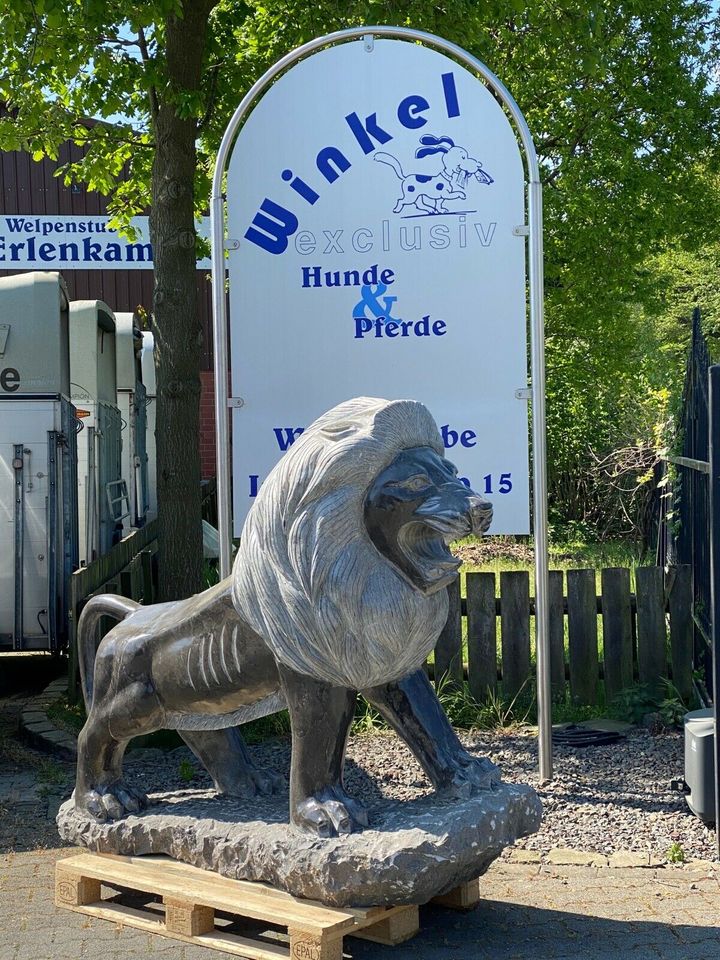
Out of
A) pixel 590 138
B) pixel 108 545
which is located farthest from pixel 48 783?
pixel 590 138

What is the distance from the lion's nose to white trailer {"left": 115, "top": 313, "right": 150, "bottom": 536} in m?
9.02

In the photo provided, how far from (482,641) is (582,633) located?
24.2 inches

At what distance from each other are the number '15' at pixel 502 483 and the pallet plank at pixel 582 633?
1460 mm

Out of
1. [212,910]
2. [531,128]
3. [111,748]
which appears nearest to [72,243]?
[531,128]

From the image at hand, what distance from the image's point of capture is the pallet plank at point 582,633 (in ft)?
23.2

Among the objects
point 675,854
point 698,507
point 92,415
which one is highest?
point 92,415

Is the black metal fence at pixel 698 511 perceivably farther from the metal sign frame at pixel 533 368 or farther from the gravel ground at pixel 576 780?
the metal sign frame at pixel 533 368

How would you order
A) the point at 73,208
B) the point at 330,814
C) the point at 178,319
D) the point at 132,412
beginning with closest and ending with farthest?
the point at 330,814 → the point at 178,319 → the point at 132,412 → the point at 73,208

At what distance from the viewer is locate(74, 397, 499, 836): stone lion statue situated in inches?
143

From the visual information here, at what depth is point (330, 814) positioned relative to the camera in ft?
12.2

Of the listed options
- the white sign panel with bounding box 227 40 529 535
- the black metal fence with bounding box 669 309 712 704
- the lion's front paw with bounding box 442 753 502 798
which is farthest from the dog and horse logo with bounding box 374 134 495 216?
the lion's front paw with bounding box 442 753 502 798

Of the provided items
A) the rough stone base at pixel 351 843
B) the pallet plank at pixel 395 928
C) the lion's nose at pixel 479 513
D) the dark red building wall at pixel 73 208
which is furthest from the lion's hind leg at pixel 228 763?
the dark red building wall at pixel 73 208

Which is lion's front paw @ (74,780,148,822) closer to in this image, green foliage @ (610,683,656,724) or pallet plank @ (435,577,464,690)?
pallet plank @ (435,577,464,690)

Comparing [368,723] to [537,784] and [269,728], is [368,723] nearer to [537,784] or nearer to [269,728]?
[269,728]
